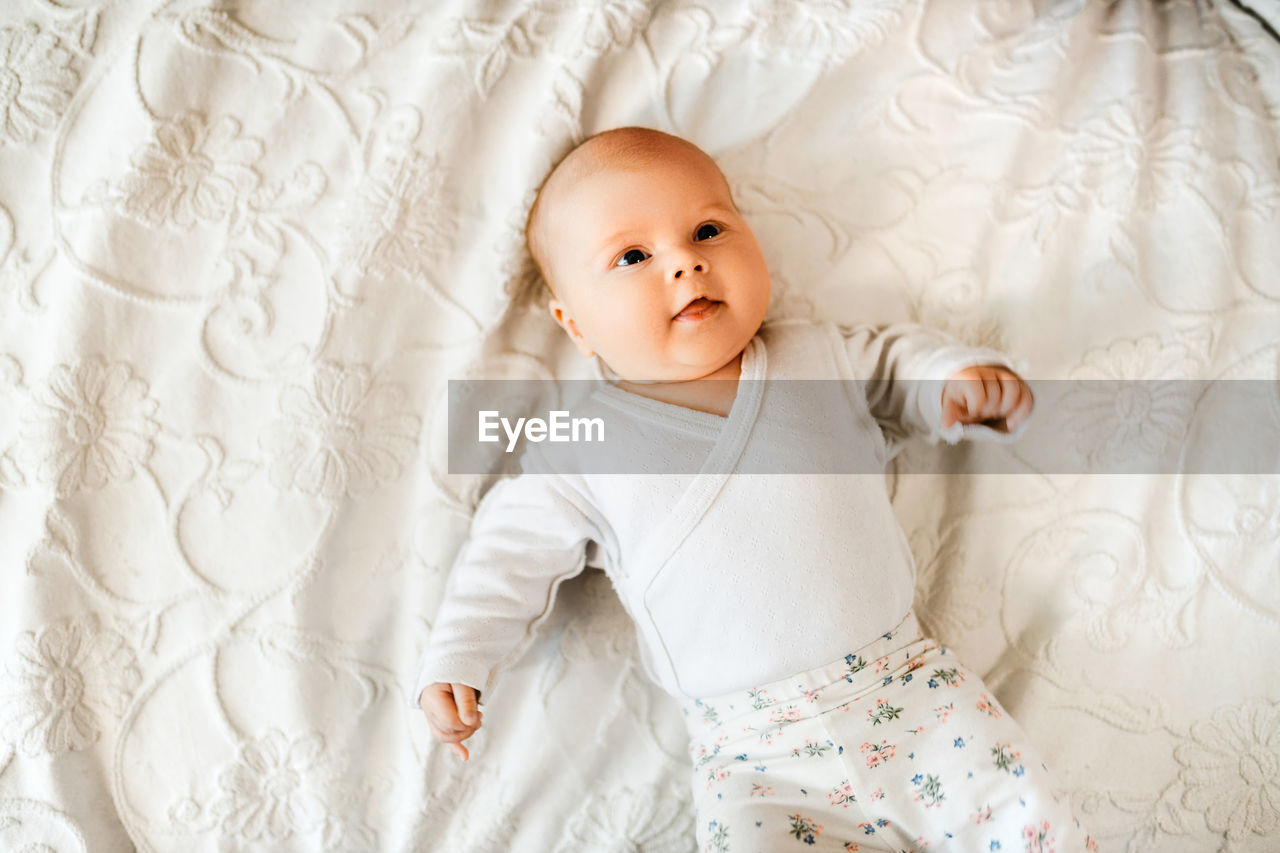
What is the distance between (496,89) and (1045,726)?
42.6 inches

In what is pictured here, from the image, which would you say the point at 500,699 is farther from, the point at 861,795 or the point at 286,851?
the point at 861,795

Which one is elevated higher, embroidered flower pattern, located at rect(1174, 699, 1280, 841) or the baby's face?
the baby's face

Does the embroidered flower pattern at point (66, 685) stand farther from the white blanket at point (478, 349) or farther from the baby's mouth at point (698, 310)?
the baby's mouth at point (698, 310)

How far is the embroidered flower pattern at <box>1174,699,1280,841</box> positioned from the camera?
1.03 m

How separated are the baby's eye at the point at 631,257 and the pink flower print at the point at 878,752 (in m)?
0.59

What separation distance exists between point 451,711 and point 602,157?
66 cm

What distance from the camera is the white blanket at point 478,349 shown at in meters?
0.98

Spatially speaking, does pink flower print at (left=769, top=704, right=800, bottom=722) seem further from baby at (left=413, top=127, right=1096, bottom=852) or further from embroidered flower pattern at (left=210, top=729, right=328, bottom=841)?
embroidered flower pattern at (left=210, top=729, right=328, bottom=841)

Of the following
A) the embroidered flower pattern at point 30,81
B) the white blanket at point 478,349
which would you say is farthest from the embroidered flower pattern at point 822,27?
the embroidered flower pattern at point 30,81

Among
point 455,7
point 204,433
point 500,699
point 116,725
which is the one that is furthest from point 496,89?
point 116,725

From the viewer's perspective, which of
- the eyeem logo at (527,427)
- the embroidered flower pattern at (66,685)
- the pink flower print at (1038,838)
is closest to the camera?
the pink flower print at (1038,838)

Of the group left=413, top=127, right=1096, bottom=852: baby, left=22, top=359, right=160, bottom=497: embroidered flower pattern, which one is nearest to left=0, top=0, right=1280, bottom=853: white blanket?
left=22, top=359, right=160, bottom=497: embroidered flower pattern

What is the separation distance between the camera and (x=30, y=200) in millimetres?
997

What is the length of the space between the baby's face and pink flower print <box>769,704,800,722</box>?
0.39m
